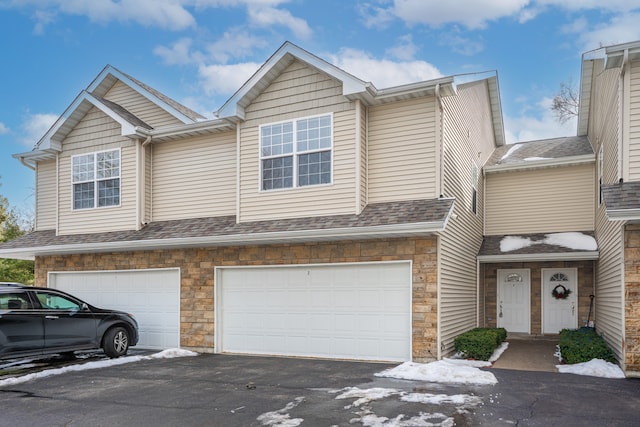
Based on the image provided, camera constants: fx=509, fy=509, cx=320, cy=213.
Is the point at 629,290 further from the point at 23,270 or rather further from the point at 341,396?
A: the point at 23,270

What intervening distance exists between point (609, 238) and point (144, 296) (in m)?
10.8

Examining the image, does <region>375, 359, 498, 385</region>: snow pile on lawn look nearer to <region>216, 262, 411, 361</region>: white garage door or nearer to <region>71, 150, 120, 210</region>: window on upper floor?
<region>216, 262, 411, 361</region>: white garage door

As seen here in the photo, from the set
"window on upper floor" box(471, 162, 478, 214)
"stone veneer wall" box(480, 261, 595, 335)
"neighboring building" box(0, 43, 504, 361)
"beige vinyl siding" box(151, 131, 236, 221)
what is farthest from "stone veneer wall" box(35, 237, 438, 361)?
"stone veneer wall" box(480, 261, 595, 335)

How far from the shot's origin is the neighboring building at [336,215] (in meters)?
9.95

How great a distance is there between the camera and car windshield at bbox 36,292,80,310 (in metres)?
10.3

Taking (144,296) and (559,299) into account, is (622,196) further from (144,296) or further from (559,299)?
(144,296)

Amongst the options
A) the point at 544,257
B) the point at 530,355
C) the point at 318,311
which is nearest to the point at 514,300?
the point at 544,257

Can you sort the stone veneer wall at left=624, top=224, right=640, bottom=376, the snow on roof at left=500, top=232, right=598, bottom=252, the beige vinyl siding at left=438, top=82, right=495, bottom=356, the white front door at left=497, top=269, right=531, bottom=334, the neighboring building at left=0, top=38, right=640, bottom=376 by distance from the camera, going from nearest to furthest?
1. the stone veneer wall at left=624, top=224, right=640, bottom=376
2. the neighboring building at left=0, top=38, right=640, bottom=376
3. the beige vinyl siding at left=438, top=82, right=495, bottom=356
4. the snow on roof at left=500, top=232, right=598, bottom=252
5. the white front door at left=497, top=269, right=531, bottom=334

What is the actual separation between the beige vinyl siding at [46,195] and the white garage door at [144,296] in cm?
210

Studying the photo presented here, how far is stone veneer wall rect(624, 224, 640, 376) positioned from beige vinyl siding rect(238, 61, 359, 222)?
195 inches

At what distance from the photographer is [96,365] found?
1022 cm

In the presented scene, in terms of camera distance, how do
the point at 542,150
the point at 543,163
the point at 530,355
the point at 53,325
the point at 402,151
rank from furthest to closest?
1. the point at 542,150
2. the point at 543,163
3. the point at 530,355
4. the point at 402,151
5. the point at 53,325

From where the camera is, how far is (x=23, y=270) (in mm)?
20953

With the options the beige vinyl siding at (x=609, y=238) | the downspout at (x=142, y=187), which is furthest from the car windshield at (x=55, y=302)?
the beige vinyl siding at (x=609, y=238)
